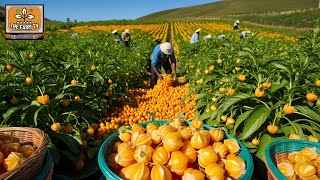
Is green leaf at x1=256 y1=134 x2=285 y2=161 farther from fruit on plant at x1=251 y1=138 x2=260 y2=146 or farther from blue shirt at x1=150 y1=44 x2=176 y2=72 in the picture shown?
blue shirt at x1=150 y1=44 x2=176 y2=72

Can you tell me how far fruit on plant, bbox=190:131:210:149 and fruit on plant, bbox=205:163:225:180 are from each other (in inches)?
9.1

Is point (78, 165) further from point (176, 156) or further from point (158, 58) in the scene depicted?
point (158, 58)

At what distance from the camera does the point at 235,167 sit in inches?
85.1

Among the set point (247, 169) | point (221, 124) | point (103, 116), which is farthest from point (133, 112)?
point (247, 169)

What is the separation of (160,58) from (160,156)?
5.94m

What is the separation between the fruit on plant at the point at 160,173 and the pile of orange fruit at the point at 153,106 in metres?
2.64

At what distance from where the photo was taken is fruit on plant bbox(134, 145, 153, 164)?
2191mm

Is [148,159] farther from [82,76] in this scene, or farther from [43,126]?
[82,76]

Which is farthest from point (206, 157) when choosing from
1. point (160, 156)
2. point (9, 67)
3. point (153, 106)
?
point (153, 106)

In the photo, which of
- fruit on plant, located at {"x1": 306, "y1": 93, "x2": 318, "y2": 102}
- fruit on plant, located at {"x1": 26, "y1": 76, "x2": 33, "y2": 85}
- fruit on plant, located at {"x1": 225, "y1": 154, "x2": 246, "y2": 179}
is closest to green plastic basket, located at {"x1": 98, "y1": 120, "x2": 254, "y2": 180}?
fruit on plant, located at {"x1": 225, "y1": 154, "x2": 246, "y2": 179}

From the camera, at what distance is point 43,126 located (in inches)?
133

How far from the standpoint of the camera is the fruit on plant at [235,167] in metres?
2.15

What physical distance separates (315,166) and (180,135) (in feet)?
3.87

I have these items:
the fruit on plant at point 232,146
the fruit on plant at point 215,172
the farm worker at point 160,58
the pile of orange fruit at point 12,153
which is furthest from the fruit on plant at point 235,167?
the farm worker at point 160,58
